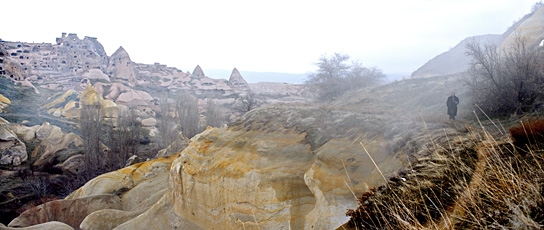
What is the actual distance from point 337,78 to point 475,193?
24406 millimetres

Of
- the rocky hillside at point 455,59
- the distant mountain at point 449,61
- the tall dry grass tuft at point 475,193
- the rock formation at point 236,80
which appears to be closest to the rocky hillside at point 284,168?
the tall dry grass tuft at point 475,193

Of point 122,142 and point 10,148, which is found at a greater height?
point 122,142

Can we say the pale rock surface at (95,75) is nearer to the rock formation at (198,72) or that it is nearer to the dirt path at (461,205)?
the rock formation at (198,72)

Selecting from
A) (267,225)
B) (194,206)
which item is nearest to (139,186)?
(194,206)

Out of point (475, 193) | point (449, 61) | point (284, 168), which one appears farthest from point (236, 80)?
point (475, 193)

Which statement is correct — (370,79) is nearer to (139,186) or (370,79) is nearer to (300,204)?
(139,186)

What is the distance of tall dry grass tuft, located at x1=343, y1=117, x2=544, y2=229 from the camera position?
2.04m

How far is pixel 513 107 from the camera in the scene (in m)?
8.18

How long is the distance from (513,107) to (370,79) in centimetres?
2033

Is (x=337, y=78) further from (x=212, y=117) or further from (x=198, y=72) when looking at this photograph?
(x=198, y=72)

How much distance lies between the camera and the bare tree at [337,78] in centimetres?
2508

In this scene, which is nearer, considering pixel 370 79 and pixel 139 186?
pixel 139 186

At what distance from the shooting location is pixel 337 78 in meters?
26.3

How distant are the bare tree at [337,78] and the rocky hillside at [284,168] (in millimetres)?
14048
